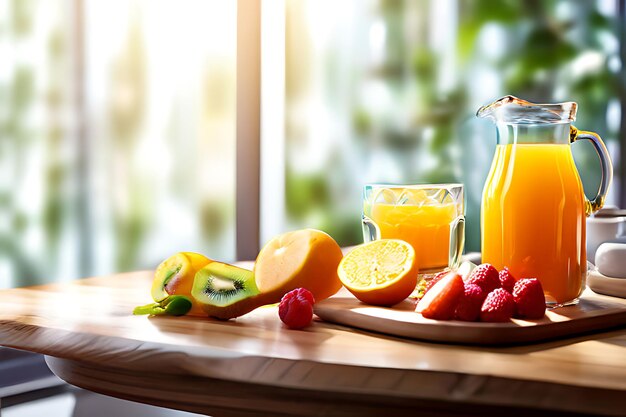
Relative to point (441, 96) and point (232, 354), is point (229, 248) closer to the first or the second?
point (441, 96)

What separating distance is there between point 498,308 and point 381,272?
0.21 metres

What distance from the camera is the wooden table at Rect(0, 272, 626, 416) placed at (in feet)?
2.25

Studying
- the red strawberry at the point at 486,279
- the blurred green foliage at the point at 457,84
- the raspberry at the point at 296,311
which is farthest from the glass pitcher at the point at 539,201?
the blurred green foliage at the point at 457,84

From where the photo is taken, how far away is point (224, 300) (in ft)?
3.33

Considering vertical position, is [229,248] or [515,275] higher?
[515,275]

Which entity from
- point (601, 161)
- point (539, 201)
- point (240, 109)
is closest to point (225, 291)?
point (539, 201)

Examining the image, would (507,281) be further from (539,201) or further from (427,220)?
(427,220)

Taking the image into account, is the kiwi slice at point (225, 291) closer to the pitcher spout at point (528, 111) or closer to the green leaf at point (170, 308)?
the green leaf at point (170, 308)

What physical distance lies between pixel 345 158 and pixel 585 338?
84.8 inches

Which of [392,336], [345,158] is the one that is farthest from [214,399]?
[345,158]

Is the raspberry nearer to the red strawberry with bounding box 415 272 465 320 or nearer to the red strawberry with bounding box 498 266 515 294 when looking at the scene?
the red strawberry with bounding box 415 272 465 320

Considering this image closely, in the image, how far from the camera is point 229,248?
2.68 meters

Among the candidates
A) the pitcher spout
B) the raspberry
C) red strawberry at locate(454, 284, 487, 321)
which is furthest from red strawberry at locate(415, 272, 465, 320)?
the pitcher spout

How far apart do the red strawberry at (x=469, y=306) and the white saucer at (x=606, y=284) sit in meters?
0.34
